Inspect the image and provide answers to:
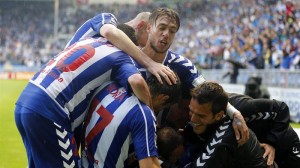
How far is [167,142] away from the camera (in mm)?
3762

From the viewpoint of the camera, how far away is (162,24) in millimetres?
4102

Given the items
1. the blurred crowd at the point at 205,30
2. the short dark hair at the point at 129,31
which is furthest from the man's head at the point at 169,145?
the blurred crowd at the point at 205,30

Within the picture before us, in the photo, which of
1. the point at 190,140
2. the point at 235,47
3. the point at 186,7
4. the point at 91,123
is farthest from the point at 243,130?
the point at 186,7

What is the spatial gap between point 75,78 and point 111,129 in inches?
17.9

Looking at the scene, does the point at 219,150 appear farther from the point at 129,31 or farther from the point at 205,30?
the point at 205,30

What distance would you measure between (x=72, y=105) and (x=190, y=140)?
876 millimetres

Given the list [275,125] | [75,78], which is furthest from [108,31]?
[275,125]

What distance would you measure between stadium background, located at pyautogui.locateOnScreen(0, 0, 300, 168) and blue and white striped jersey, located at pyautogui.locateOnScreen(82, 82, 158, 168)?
4406 millimetres

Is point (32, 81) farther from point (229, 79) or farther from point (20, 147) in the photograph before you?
point (229, 79)

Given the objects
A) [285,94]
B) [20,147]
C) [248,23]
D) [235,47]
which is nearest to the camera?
[20,147]

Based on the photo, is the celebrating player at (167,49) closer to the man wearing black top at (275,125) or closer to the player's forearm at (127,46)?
the player's forearm at (127,46)

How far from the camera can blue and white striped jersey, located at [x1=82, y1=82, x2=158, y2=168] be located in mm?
3432

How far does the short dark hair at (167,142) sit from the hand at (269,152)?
65 centimetres

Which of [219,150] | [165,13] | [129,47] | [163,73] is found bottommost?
[219,150]
